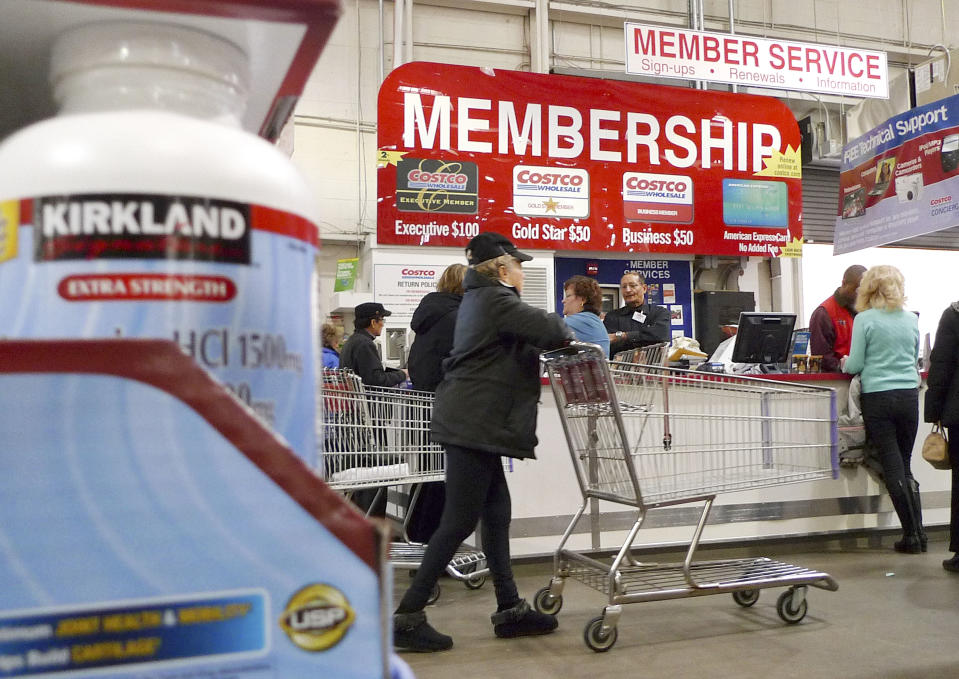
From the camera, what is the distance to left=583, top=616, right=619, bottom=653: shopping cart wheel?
3021mm

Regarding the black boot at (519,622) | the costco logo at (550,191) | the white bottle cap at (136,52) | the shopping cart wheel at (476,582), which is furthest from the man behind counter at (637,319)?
the white bottle cap at (136,52)

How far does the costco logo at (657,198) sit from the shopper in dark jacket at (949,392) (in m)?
2.75

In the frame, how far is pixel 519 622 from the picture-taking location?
10.5 ft

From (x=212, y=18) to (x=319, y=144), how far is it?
9.73 metres

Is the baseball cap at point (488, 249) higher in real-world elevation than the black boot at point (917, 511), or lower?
higher

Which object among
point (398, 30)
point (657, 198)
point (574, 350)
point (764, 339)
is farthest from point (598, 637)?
point (398, 30)

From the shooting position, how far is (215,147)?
0.48 metres

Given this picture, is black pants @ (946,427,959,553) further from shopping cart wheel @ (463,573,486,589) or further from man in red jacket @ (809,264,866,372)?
shopping cart wheel @ (463,573,486,589)

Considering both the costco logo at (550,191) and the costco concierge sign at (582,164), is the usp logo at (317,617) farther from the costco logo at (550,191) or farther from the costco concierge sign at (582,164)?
the costco logo at (550,191)

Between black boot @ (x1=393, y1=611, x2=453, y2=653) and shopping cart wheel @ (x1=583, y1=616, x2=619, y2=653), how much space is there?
552mm

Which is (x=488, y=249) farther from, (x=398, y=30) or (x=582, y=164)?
(x=398, y=30)

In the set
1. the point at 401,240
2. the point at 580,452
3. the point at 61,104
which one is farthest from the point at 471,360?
the point at 401,240

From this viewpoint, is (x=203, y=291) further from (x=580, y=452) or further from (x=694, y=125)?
(x=694, y=125)

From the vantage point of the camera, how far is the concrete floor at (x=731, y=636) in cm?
282
